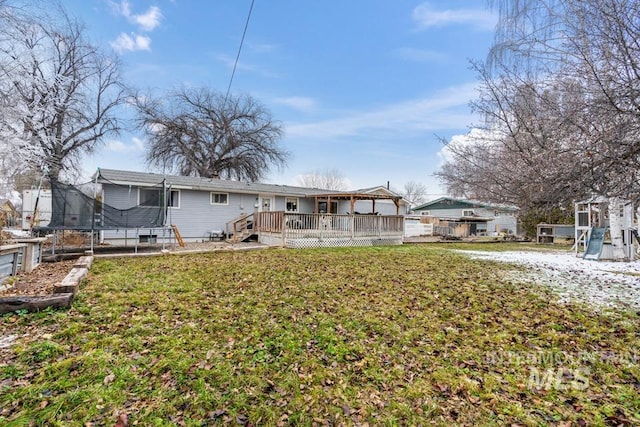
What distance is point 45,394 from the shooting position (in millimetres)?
2266

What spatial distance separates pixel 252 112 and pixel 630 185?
89.9 ft

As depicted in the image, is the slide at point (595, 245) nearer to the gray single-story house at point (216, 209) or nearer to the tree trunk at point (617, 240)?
the tree trunk at point (617, 240)

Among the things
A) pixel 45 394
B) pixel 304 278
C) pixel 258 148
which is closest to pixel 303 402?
pixel 45 394

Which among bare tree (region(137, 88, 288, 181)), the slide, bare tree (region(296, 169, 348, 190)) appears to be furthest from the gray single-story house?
bare tree (region(296, 169, 348, 190))

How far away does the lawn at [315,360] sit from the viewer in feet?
7.29

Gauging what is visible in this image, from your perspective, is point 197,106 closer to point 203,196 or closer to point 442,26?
point 203,196

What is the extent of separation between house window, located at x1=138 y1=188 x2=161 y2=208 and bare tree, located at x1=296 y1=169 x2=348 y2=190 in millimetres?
32296

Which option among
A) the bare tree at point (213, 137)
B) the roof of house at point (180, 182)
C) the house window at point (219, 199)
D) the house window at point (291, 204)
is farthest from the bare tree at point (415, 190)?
the house window at point (219, 199)

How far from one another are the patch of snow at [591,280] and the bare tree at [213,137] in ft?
73.4

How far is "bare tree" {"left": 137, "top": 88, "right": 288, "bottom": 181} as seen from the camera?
24906mm

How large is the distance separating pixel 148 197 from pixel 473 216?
28267 millimetres

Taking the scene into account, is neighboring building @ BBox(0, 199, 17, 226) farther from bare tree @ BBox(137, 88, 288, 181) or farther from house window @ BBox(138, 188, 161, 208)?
bare tree @ BBox(137, 88, 288, 181)

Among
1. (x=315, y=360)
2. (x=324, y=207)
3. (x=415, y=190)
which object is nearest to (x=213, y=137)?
(x=324, y=207)

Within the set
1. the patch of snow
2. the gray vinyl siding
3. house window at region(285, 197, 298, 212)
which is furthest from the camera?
house window at region(285, 197, 298, 212)
